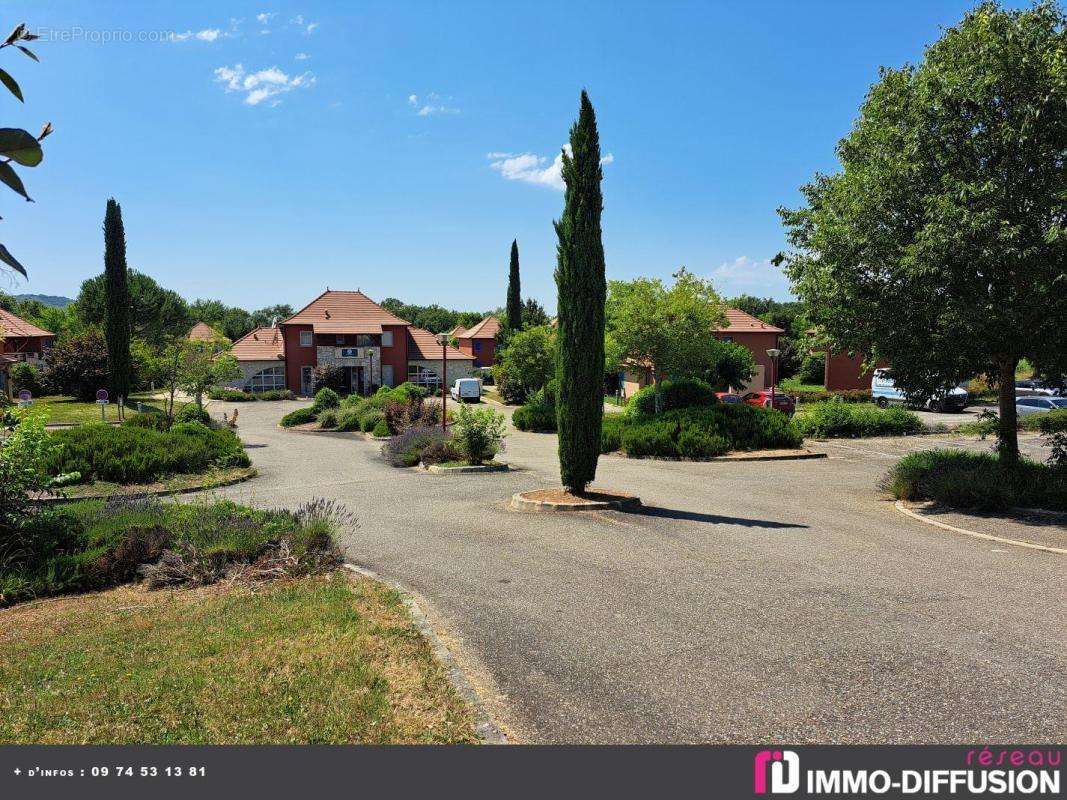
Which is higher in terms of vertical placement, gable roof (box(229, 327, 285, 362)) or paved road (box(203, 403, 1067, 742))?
gable roof (box(229, 327, 285, 362))

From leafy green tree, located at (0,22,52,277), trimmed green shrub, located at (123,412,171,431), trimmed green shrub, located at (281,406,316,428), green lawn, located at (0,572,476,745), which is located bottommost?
green lawn, located at (0,572,476,745)

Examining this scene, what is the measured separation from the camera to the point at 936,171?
1192 centimetres

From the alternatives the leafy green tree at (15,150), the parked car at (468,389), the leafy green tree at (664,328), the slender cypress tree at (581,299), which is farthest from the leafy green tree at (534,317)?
the leafy green tree at (15,150)

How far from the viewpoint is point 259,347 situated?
51312mm

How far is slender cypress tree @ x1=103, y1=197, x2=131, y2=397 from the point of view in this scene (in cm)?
4053

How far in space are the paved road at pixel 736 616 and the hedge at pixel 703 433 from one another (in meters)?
6.64

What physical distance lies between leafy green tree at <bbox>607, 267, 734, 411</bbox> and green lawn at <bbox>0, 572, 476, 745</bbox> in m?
18.7

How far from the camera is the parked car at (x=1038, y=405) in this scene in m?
28.1

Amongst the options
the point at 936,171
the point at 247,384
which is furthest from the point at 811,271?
the point at 247,384

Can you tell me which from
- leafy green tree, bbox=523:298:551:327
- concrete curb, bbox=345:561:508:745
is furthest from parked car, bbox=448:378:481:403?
concrete curb, bbox=345:561:508:745

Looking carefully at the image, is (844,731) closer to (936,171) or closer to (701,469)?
(936,171)

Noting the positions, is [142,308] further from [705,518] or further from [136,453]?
[705,518]

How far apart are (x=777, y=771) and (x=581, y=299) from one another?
32.3 ft

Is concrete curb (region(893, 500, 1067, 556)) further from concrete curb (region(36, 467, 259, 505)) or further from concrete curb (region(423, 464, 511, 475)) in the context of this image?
concrete curb (region(36, 467, 259, 505))
